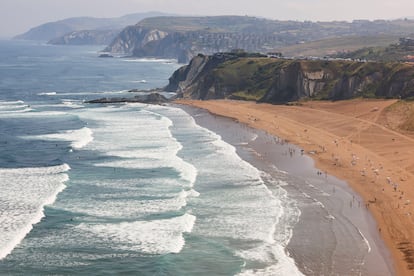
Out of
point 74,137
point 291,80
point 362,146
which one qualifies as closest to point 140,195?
point 74,137

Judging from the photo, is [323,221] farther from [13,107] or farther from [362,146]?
[13,107]

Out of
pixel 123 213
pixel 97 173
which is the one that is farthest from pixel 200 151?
pixel 123 213

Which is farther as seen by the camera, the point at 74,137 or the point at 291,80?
the point at 291,80

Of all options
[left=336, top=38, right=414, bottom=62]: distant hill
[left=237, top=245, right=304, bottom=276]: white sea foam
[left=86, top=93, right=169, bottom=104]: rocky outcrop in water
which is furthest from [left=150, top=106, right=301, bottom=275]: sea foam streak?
[left=336, top=38, right=414, bottom=62]: distant hill

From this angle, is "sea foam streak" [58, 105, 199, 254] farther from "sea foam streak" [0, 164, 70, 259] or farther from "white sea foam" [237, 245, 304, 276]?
"white sea foam" [237, 245, 304, 276]

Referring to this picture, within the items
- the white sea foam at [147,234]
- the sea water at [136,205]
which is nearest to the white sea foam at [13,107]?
the sea water at [136,205]
